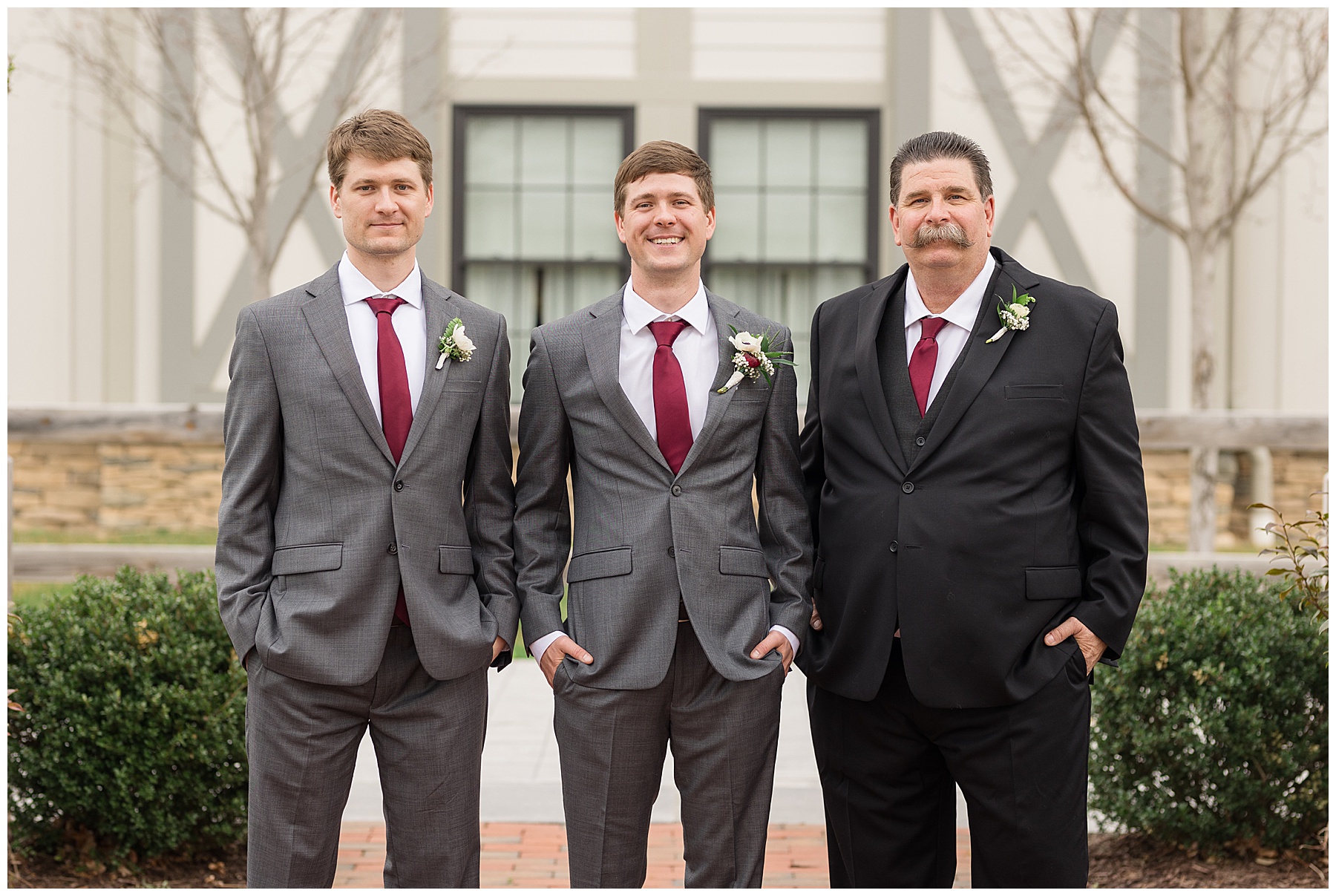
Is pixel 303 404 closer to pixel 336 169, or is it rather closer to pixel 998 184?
pixel 336 169

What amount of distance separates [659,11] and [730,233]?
205cm

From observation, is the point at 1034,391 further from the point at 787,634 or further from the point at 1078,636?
the point at 787,634

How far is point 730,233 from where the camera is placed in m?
11.0

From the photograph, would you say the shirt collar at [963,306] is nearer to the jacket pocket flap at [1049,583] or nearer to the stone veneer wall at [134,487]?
the jacket pocket flap at [1049,583]

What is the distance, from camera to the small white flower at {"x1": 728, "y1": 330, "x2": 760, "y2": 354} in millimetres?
3062

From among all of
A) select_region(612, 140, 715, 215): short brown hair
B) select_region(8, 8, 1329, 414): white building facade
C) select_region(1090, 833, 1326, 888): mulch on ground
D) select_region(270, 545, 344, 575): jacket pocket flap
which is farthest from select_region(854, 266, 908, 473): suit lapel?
select_region(8, 8, 1329, 414): white building facade

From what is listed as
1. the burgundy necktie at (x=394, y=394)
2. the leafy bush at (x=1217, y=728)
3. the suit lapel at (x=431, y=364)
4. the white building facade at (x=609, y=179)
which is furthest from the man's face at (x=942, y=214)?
the white building facade at (x=609, y=179)

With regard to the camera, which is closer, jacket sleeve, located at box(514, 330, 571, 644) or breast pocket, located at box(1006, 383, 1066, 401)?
breast pocket, located at box(1006, 383, 1066, 401)

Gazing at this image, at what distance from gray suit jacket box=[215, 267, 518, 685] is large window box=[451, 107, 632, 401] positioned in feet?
25.8

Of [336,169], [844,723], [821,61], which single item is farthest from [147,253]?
[844,723]

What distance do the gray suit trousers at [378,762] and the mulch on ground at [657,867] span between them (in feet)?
4.07

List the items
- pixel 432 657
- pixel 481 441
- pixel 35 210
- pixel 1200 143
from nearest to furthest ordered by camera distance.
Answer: pixel 432 657
pixel 481 441
pixel 1200 143
pixel 35 210

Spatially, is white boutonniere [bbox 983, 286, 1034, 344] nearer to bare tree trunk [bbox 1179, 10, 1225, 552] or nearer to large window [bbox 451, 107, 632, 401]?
bare tree trunk [bbox 1179, 10, 1225, 552]

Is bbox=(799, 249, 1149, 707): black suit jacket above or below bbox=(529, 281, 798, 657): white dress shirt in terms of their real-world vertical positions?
below
